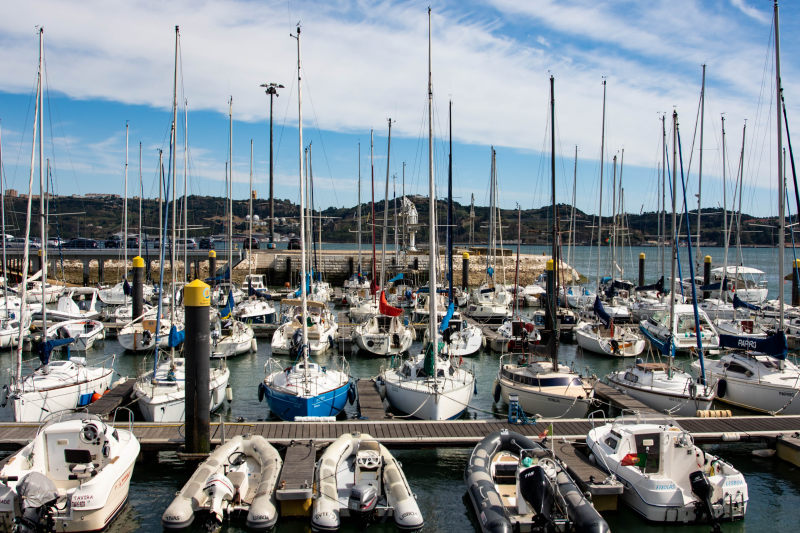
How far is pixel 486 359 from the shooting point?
33.4 metres

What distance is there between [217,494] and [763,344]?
63.6 ft

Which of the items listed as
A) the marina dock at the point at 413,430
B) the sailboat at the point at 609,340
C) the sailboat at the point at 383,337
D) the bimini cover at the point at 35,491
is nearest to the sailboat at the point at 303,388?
the marina dock at the point at 413,430

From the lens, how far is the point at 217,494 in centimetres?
1325

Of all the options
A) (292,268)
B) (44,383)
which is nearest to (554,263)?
(44,383)

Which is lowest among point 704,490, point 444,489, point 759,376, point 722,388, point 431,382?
point 444,489

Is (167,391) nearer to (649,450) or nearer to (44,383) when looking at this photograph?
(44,383)

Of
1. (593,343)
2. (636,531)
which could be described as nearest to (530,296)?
(593,343)

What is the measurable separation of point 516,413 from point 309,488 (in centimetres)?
714

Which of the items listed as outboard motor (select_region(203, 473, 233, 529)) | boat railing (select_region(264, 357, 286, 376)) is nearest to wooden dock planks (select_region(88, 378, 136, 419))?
boat railing (select_region(264, 357, 286, 376))

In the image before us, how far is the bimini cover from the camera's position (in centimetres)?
1246

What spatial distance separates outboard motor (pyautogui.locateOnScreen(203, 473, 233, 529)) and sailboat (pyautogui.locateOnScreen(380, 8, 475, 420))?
7040 millimetres

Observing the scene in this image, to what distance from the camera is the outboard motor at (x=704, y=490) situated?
Answer: 44.5 feet

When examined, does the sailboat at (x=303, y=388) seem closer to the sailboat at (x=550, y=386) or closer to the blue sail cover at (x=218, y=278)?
the sailboat at (x=550, y=386)

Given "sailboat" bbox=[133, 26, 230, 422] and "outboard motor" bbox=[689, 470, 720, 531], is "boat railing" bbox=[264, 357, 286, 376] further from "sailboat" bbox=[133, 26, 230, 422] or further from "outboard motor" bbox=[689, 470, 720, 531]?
"outboard motor" bbox=[689, 470, 720, 531]
